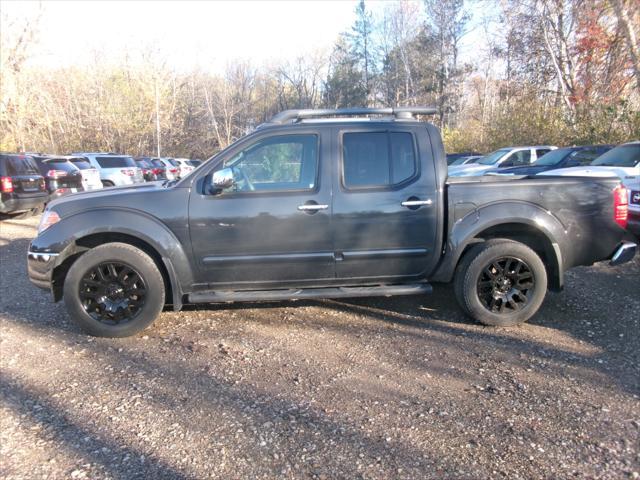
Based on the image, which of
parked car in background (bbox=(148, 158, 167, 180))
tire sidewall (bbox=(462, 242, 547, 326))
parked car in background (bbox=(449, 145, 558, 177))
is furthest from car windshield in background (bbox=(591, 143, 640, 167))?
parked car in background (bbox=(148, 158, 167, 180))

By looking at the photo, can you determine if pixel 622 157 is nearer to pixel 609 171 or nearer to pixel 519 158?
pixel 609 171

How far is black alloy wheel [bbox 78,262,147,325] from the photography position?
4156 millimetres

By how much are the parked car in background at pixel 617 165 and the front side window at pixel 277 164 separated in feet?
16.6

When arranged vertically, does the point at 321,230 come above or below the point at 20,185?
below

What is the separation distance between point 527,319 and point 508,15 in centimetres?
2536

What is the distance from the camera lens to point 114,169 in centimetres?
1630

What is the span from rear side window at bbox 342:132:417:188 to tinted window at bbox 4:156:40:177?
8.84 meters

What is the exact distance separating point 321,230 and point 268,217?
0.49 metres

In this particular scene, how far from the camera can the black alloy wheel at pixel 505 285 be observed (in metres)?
4.33

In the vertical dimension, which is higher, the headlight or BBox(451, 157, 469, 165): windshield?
BBox(451, 157, 469, 165): windshield

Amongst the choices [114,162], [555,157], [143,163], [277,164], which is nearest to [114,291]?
[277,164]

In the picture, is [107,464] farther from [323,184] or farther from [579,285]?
[579,285]

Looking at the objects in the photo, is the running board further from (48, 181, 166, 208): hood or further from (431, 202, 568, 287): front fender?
(48, 181, 166, 208): hood

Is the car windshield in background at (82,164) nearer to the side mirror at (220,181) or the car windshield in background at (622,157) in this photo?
the side mirror at (220,181)
